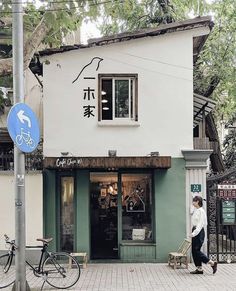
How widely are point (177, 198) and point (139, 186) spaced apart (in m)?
1.09

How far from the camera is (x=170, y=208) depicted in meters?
13.8

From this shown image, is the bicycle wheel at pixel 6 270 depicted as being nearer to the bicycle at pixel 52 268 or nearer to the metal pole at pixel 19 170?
the bicycle at pixel 52 268

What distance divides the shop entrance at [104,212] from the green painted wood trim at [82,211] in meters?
0.23

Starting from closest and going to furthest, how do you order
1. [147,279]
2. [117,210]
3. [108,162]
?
[147,279] < [108,162] < [117,210]

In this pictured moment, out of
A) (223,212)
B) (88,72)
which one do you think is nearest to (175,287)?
(223,212)

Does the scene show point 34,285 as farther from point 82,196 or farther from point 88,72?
point 88,72

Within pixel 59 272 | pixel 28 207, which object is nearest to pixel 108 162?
pixel 28 207

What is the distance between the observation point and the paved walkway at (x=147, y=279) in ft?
34.9

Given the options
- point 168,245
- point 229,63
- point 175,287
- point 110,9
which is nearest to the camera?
point 175,287

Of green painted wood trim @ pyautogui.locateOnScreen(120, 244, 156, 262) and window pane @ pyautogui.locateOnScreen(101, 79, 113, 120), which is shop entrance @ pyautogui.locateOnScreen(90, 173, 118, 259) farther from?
window pane @ pyautogui.locateOnScreen(101, 79, 113, 120)

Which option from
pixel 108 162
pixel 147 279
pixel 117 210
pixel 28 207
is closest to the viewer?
pixel 147 279

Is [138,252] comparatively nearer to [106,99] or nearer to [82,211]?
[82,211]

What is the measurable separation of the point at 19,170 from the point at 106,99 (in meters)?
5.10

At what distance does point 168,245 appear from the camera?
1374 centimetres
